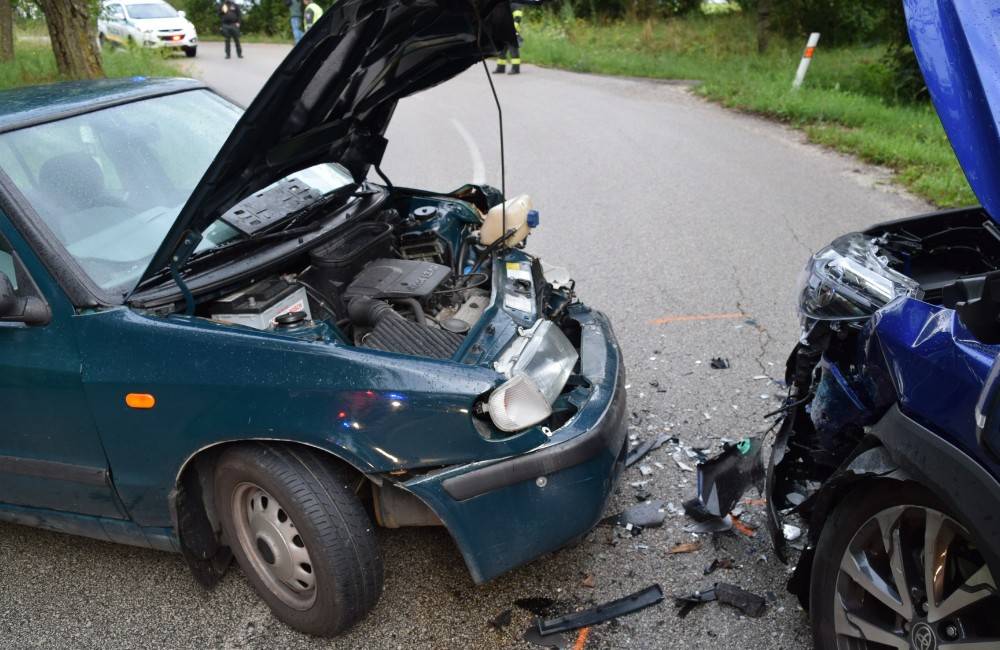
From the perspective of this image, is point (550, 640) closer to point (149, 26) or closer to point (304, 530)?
Result: point (304, 530)

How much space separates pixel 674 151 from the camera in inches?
383

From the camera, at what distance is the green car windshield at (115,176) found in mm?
2852

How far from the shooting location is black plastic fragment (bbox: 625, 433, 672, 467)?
3682mm

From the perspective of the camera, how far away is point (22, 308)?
8.61 feet

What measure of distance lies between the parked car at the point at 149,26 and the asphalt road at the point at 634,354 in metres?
15.1

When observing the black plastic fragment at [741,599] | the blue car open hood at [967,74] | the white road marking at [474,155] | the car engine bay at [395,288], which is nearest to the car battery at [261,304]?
the car engine bay at [395,288]

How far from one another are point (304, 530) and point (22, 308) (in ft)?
3.93

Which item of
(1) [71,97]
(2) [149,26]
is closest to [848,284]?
(1) [71,97]

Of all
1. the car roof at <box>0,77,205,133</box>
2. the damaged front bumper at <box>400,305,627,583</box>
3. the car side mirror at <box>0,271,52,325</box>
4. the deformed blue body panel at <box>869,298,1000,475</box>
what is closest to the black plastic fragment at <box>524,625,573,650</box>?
the damaged front bumper at <box>400,305,627,583</box>

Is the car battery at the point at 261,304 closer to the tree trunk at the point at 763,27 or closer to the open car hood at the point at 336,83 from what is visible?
the open car hood at the point at 336,83

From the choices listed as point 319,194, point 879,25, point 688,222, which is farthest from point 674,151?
point 879,25

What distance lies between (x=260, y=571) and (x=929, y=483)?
2.18 meters

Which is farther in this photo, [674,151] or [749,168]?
[674,151]

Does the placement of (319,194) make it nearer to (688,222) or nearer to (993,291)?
(993,291)
